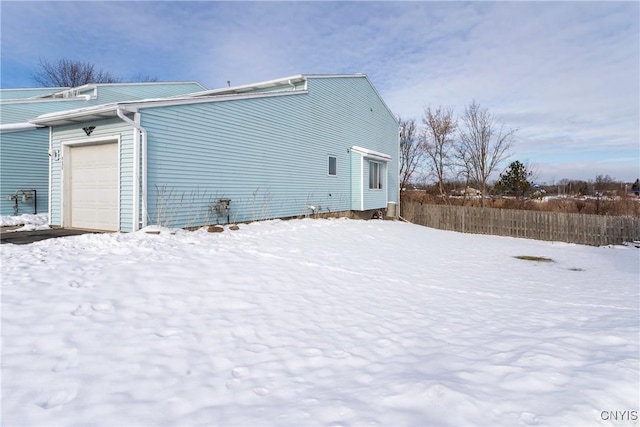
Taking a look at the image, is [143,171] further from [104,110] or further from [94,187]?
[94,187]

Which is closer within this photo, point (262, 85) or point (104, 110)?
point (104, 110)

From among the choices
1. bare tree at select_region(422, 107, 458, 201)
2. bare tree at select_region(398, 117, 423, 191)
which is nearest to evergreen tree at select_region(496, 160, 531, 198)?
bare tree at select_region(422, 107, 458, 201)

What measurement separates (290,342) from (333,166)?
12.4 metres

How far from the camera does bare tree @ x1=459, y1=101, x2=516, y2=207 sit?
80.3 feet

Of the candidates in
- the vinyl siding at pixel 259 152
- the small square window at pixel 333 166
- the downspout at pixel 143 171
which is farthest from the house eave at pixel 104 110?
the small square window at pixel 333 166

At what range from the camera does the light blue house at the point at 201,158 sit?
828 centimetres

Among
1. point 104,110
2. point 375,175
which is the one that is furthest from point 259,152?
point 375,175

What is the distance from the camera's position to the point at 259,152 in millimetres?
11430

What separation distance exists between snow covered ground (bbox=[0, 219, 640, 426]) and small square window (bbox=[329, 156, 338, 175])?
863 cm

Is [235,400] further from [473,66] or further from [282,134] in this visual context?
[473,66]

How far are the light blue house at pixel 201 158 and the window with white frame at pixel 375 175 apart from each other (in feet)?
7.67

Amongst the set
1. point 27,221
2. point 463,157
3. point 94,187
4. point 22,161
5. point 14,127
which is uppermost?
point 463,157

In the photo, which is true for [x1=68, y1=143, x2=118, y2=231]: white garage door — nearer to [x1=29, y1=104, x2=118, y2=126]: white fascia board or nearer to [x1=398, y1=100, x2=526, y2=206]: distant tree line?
[x1=29, y1=104, x2=118, y2=126]: white fascia board

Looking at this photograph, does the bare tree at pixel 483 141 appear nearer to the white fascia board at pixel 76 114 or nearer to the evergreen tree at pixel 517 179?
the evergreen tree at pixel 517 179
